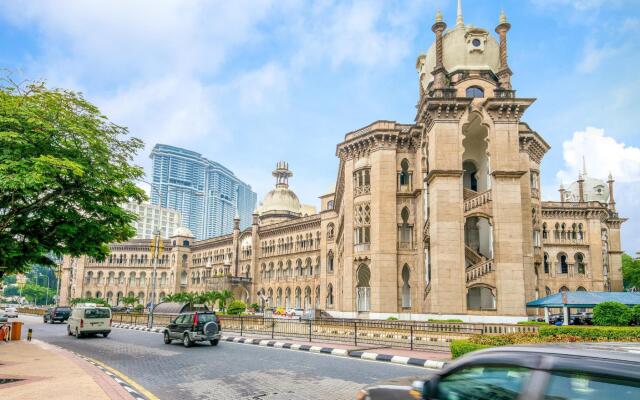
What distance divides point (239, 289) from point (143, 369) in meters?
56.5

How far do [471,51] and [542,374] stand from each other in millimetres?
32852

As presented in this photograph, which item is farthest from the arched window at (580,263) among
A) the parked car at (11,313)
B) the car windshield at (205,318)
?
the parked car at (11,313)

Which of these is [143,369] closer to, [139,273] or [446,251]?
[446,251]

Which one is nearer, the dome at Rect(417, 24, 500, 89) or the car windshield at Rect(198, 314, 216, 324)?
the car windshield at Rect(198, 314, 216, 324)

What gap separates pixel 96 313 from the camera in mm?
25641

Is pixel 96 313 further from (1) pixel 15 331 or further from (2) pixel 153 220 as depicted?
(2) pixel 153 220

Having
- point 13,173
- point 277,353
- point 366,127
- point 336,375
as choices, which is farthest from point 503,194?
point 13,173

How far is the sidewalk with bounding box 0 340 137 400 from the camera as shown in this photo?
9172mm

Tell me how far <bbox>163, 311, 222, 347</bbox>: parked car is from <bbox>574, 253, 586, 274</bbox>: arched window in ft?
164


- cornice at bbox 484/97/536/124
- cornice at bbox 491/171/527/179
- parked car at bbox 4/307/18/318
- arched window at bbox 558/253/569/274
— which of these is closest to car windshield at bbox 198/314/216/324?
cornice at bbox 491/171/527/179

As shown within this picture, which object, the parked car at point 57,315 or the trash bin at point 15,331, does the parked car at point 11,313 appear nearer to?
the parked car at point 57,315

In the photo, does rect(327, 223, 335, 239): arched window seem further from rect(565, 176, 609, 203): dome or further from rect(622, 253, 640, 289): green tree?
rect(565, 176, 609, 203): dome

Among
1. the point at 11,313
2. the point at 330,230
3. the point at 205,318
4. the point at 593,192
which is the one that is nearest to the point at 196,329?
the point at 205,318

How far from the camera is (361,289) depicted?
118ft
